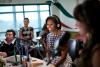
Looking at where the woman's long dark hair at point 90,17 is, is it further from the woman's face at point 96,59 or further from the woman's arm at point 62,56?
the woman's arm at point 62,56

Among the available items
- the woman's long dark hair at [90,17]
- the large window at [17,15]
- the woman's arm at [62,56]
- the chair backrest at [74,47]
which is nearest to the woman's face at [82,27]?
the woman's long dark hair at [90,17]

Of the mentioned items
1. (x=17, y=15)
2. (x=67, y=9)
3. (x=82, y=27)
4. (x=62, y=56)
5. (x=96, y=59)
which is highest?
(x=67, y=9)

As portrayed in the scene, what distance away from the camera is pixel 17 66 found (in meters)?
2.34

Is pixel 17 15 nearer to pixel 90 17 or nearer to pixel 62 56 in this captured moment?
pixel 62 56

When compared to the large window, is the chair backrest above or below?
below

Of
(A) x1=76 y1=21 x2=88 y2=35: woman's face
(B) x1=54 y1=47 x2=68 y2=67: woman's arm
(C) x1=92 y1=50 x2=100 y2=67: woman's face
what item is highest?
(A) x1=76 y1=21 x2=88 y2=35: woman's face

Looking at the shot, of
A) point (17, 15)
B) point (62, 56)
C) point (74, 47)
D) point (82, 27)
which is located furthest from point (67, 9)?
point (82, 27)

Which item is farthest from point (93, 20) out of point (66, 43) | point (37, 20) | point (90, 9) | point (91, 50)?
point (37, 20)

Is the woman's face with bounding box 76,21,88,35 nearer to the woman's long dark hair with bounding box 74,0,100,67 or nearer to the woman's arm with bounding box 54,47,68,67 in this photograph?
the woman's long dark hair with bounding box 74,0,100,67

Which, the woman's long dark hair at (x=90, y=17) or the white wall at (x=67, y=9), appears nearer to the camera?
the woman's long dark hair at (x=90, y=17)

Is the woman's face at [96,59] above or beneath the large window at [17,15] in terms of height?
beneath

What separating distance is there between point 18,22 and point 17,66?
5.03 metres

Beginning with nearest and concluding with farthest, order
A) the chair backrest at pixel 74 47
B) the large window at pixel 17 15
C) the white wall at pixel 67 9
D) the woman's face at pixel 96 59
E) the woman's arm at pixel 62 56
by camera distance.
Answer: the woman's face at pixel 96 59 < the woman's arm at pixel 62 56 < the chair backrest at pixel 74 47 < the large window at pixel 17 15 < the white wall at pixel 67 9

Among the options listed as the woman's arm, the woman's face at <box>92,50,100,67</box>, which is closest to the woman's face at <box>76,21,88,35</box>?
the woman's face at <box>92,50,100,67</box>
